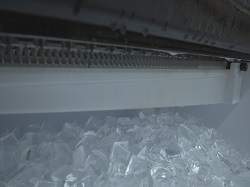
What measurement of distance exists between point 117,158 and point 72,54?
0.28m

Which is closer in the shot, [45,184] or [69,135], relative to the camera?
[45,184]

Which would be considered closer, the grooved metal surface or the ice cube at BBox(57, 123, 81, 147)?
the grooved metal surface

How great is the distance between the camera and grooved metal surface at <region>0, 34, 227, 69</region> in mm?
406

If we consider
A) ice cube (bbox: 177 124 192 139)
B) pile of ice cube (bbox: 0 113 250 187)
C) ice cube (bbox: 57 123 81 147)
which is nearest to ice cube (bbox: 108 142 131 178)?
pile of ice cube (bbox: 0 113 250 187)

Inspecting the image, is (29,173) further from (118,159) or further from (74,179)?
(118,159)

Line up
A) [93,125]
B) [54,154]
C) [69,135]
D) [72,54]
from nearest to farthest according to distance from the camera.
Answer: [72,54]
[54,154]
[69,135]
[93,125]

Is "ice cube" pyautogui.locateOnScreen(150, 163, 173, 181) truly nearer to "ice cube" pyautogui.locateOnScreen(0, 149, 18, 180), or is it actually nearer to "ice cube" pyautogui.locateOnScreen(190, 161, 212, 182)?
"ice cube" pyautogui.locateOnScreen(190, 161, 212, 182)

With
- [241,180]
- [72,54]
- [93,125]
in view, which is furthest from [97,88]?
[241,180]

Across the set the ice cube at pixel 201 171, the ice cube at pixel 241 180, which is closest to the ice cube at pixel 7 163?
the ice cube at pixel 201 171

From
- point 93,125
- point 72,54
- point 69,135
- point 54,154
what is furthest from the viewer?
point 93,125

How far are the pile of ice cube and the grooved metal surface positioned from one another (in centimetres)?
22

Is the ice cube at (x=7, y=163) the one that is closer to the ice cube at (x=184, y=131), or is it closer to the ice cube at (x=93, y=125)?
the ice cube at (x=93, y=125)

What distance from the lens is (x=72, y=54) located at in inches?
19.7

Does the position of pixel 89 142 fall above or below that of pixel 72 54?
below
